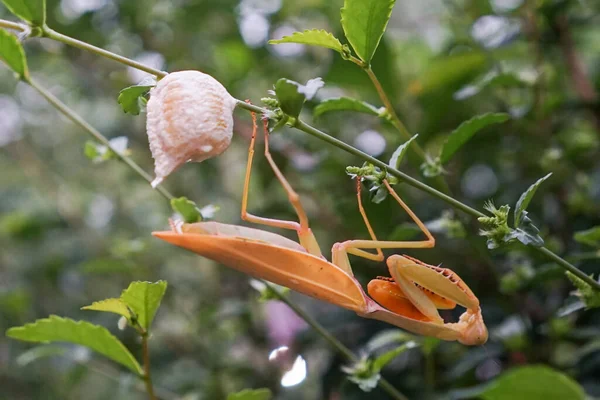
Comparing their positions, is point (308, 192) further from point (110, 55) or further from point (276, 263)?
point (110, 55)

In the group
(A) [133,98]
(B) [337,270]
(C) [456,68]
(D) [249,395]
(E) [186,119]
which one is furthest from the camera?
(C) [456,68]

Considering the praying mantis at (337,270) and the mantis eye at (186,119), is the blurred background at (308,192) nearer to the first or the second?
the praying mantis at (337,270)

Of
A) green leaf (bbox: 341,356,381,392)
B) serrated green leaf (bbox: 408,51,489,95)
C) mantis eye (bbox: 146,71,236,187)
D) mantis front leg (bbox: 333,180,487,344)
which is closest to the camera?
mantis eye (bbox: 146,71,236,187)

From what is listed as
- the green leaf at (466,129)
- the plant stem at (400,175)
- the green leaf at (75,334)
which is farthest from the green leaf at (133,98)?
the green leaf at (466,129)

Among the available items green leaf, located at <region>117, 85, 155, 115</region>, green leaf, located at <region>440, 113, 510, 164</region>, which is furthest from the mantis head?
green leaf, located at <region>117, 85, 155, 115</region>

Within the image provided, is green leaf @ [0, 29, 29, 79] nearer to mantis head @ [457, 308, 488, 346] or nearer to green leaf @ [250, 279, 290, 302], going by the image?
green leaf @ [250, 279, 290, 302]

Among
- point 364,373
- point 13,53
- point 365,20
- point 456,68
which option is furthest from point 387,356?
point 456,68
